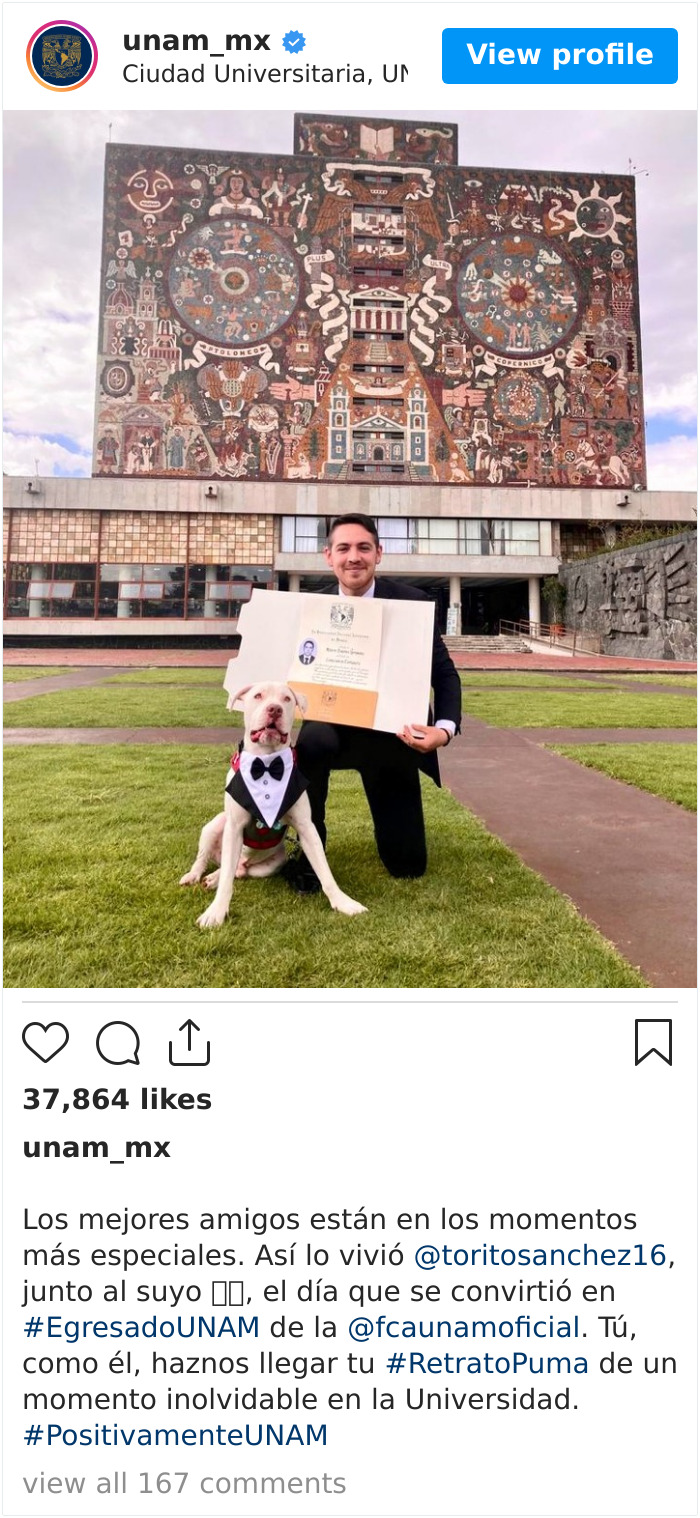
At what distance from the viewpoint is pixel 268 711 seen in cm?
236

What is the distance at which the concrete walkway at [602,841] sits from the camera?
2.27 m

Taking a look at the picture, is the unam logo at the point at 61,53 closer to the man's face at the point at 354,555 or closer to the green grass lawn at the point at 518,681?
the man's face at the point at 354,555

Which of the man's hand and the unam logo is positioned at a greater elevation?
the unam logo

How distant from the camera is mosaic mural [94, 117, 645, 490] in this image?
3459 cm

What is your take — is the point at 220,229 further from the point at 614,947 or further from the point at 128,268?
the point at 614,947

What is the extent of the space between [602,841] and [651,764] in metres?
2.21

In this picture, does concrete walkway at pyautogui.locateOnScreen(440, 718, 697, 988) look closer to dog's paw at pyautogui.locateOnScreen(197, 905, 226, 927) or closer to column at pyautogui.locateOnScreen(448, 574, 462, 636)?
dog's paw at pyautogui.locateOnScreen(197, 905, 226, 927)

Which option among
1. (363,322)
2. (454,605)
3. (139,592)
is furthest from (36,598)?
(363,322)

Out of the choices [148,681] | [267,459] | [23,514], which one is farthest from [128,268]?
[148,681]

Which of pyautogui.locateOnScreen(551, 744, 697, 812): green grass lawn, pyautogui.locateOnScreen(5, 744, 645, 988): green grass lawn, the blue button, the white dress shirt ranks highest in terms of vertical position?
the blue button
